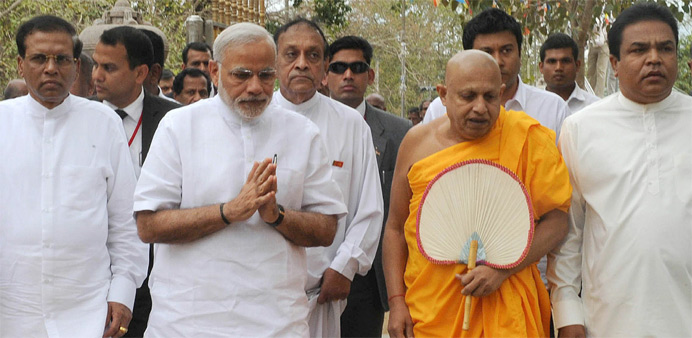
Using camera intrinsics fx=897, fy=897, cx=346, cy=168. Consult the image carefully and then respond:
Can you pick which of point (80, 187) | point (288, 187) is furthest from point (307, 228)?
point (80, 187)

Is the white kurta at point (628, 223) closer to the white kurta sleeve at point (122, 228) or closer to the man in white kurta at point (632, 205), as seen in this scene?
the man in white kurta at point (632, 205)

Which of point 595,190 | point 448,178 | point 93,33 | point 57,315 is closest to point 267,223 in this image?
point 448,178

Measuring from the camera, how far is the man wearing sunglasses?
5168 millimetres

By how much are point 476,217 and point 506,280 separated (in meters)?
0.30

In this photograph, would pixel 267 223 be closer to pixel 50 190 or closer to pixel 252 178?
pixel 252 178

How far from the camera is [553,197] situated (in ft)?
12.7

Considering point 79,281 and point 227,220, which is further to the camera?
point 79,281

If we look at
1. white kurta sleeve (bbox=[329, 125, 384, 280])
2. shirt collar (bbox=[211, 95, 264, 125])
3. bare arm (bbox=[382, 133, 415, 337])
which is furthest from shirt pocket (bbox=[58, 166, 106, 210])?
bare arm (bbox=[382, 133, 415, 337])

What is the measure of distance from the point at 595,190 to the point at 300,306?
137cm

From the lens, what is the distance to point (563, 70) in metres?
7.18

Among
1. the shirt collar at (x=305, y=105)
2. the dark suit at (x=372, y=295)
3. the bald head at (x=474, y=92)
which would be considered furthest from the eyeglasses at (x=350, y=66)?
the bald head at (x=474, y=92)

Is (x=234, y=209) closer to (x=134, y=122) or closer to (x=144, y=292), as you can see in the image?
(x=144, y=292)

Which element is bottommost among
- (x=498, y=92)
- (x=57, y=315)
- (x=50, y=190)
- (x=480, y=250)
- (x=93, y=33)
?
(x=57, y=315)

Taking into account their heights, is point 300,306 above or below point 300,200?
below
